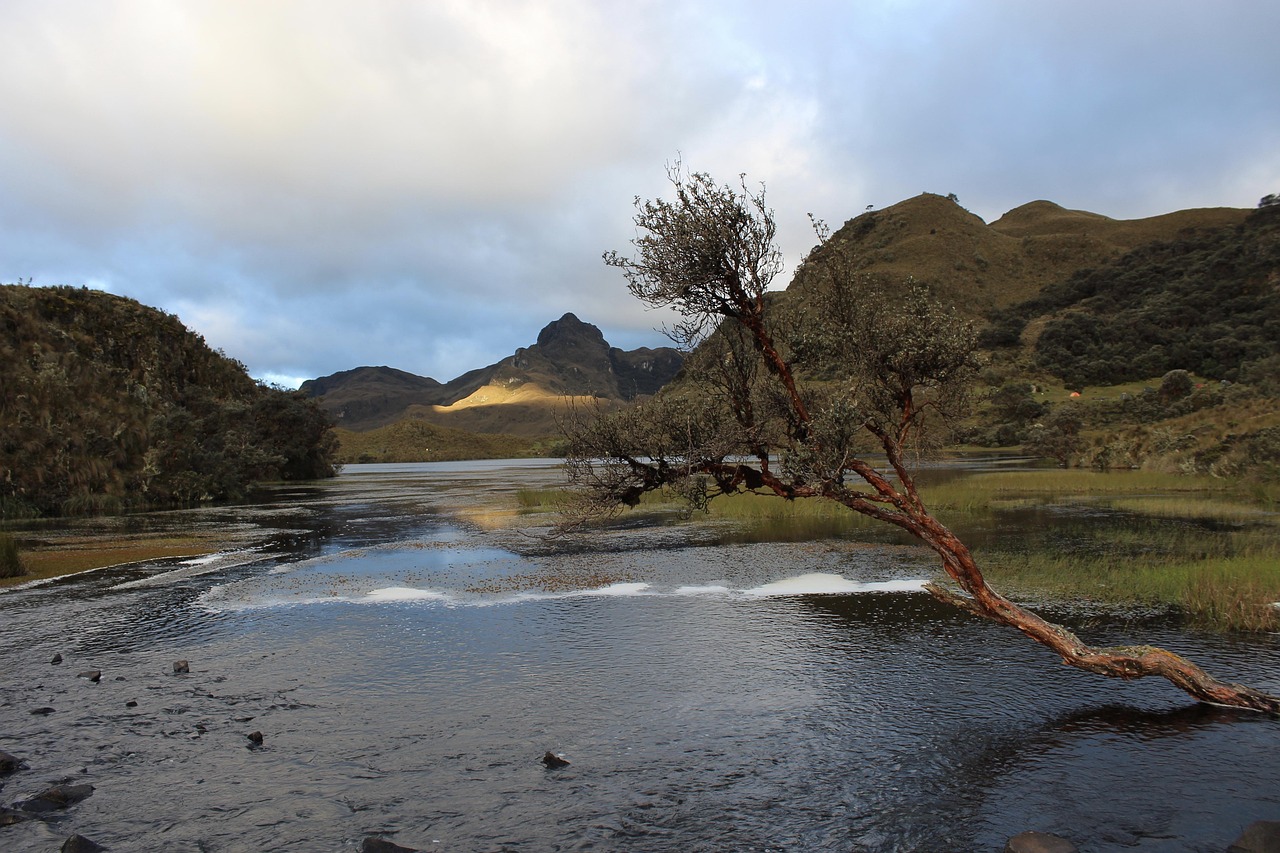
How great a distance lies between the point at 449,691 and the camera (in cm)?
1366

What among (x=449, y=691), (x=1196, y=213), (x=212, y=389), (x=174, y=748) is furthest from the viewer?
(x=1196, y=213)

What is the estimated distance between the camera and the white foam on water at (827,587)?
20641mm

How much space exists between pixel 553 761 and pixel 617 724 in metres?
1.62

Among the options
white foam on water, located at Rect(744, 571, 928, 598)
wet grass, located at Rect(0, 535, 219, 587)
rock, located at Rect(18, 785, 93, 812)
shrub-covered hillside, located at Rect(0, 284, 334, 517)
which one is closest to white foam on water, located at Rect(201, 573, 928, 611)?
white foam on water, located at Rect(744, 571, 928, 598)

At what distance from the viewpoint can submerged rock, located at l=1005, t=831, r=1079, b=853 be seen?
25.9ft

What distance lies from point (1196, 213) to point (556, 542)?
682ft

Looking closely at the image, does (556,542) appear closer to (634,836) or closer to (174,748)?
(174,748)

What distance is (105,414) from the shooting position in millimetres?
53531

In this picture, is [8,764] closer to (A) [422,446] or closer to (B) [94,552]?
(B) [94,552]

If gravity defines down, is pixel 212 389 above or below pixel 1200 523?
above

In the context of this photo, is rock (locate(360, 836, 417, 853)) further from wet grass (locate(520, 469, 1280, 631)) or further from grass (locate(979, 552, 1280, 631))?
grass (locate(979, 552, 1280, 631))

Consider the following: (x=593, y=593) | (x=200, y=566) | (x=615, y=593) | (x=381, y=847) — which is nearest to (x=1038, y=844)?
(x=381, y=847)

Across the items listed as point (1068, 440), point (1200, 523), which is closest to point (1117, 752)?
point (1200, 523)

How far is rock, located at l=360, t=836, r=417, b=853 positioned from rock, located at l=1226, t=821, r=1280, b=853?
8.64m
